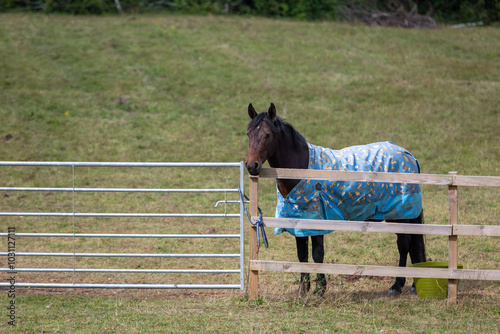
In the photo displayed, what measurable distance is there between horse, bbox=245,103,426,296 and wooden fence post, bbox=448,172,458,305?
64 cm

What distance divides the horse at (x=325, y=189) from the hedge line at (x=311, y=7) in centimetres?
1887

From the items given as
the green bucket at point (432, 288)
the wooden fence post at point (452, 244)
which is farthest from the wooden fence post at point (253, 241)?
the wooden fence post at point (452, 244)

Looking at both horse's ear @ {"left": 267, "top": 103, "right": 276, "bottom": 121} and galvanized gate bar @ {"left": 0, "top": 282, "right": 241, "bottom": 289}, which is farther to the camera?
galvanized gate bar @ {"left": 0, "top": 282, "right": 241, "bottom": 289}

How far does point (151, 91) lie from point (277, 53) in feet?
18.1

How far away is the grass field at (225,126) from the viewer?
16.6 ft

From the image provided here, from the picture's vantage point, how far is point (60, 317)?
194 inches

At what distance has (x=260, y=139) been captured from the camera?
5.16 m

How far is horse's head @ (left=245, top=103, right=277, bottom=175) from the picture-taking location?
5.06m

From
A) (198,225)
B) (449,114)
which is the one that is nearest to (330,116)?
(449,114)

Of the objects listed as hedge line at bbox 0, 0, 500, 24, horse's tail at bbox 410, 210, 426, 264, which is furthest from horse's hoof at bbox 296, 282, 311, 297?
hedge line at bbox 0, 0, 500, 24

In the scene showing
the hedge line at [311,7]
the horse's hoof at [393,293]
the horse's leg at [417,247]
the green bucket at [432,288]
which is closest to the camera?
the green bucket at [432,288]

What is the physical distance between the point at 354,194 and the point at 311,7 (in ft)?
66.4

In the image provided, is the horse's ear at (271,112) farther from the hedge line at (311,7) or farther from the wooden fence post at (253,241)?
the hedge line at (311,7)

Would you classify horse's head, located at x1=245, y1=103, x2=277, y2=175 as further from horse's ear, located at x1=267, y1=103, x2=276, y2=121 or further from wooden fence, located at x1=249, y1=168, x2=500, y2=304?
wooden fence, located at x1=249, y1=168, x2=500, y2=304
